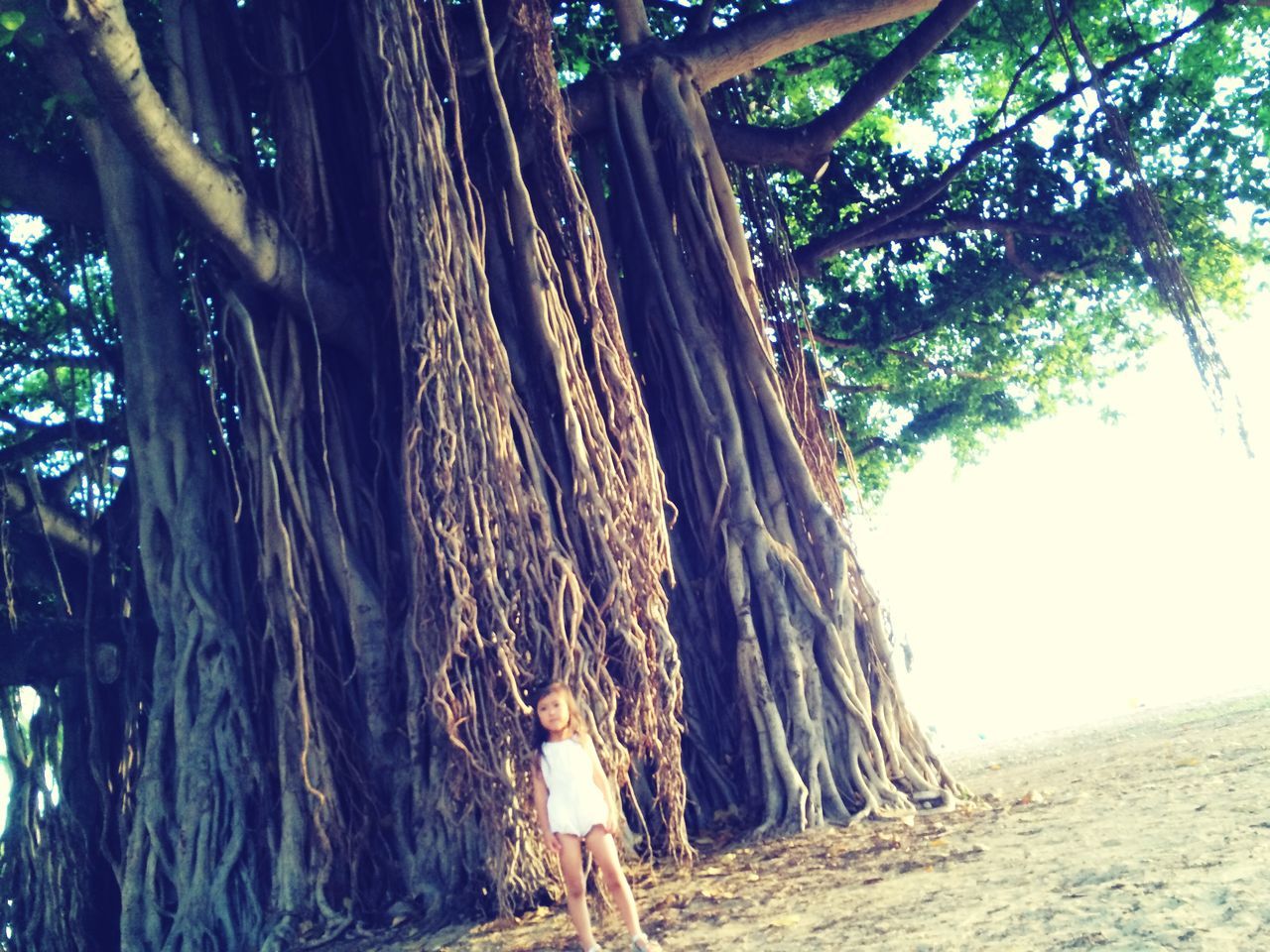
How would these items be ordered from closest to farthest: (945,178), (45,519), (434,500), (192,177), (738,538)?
(434,500) < (192,177) < (738,538) < (45,519) < (945,178)

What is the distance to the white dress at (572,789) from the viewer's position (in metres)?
→ 3.21

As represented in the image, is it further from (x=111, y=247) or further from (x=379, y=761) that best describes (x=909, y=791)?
(x=111, y=247)

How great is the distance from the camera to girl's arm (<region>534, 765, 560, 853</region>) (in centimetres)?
325

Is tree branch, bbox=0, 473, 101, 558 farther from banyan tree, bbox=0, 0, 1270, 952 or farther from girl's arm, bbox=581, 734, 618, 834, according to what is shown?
girl's arm, bbox=581, 734, 618, 834

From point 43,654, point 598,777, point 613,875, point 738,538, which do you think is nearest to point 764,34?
point 738,538

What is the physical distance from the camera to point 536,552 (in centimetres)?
410

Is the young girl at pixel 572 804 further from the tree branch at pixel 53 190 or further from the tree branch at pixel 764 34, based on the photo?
the tree branch at pixel 764 34

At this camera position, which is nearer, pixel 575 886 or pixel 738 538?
pixel 575 886

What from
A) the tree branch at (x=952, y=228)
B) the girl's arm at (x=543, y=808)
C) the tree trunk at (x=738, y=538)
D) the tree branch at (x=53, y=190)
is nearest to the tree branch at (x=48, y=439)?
the tree branch at (x=53, y=190)

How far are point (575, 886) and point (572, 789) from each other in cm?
26

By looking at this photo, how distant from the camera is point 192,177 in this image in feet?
14.3

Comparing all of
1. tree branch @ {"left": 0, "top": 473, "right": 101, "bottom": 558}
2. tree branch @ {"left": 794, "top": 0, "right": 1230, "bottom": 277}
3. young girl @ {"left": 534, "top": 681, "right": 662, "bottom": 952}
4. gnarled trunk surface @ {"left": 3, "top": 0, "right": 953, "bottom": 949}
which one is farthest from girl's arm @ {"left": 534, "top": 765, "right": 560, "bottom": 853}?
tree branch @ {"left": 794, "top": 0, "right": 1230, "bottom": 277}

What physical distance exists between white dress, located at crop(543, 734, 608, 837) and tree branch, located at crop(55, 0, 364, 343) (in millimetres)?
2318

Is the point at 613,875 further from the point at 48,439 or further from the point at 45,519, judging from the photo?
the point at 48,439
